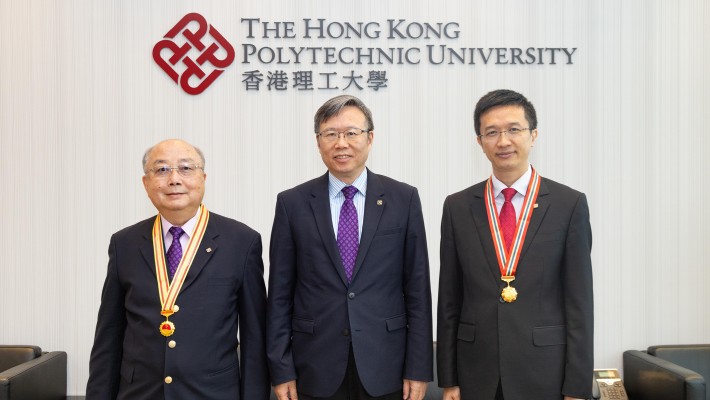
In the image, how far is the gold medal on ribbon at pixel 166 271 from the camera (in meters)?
2.19

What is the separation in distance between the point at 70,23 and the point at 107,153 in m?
0.80

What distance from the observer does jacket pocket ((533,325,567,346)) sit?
220 centimetres

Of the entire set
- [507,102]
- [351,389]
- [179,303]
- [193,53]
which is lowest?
[351,389]

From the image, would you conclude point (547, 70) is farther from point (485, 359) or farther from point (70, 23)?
point (70, 23)

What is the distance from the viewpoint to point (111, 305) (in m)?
2.31

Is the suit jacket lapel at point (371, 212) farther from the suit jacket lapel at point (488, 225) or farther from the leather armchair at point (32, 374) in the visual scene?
the leather armchair at point (32, 374)

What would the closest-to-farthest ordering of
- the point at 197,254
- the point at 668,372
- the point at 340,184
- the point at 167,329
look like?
1. the point at 167,329
2. the point at 197,254
3. the point at 340,184
4. the point at 668,372

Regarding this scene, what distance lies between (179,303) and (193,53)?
2.12m

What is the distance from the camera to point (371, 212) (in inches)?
92.9

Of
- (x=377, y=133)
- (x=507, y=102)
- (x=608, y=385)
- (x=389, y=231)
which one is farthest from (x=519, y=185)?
(x=608, y=385)

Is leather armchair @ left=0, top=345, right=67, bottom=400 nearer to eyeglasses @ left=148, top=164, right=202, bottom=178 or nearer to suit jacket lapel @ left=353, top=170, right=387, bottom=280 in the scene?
eyeglasses @ left=148, top=164, right=202, bottom=178

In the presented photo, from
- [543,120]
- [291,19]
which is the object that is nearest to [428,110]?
[543,120]

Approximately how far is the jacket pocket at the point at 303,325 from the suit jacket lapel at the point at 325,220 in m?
0.19

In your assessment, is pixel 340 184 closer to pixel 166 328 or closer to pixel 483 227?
pixel 483 227
